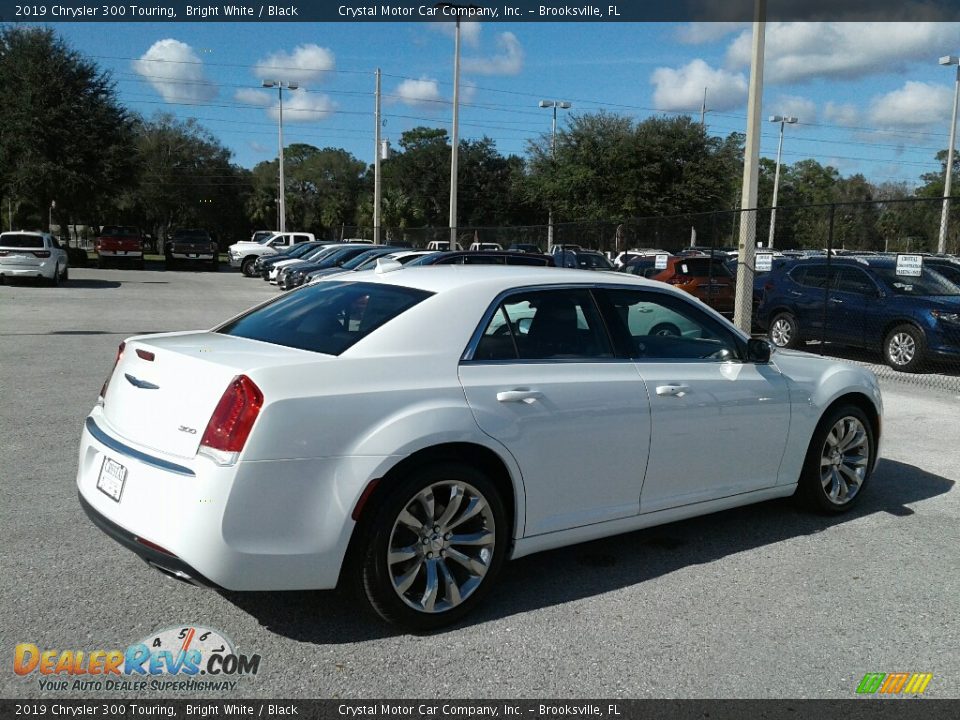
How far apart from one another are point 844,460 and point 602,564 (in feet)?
6.59

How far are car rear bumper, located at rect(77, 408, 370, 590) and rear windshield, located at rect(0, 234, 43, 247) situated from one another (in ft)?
83.7

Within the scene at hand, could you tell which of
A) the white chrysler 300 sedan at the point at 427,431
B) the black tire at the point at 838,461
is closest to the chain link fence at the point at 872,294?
the black tire at the point at 838,461

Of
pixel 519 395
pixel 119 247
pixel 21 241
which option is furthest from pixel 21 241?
pixel 519 395

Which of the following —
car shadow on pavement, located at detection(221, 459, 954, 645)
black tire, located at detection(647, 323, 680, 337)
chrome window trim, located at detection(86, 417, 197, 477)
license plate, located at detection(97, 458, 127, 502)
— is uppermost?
black tire, located at detection(647, 323, 680, 337)

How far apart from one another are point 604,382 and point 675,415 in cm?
50

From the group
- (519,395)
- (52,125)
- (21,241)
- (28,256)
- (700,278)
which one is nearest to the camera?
(519,395)

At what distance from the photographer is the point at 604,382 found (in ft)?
14.3

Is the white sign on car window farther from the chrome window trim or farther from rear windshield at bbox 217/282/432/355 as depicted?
the chrome window trim

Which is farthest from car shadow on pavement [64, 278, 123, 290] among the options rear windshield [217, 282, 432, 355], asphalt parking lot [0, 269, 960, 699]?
rear windshield [217, 282, 432, 355]

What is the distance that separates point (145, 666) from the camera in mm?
3486

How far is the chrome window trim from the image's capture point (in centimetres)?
346

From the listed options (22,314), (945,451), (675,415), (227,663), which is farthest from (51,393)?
(22,314)

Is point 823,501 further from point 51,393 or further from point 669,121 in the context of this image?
point 669,121

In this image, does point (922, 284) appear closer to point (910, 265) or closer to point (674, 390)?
point (910, 265)
